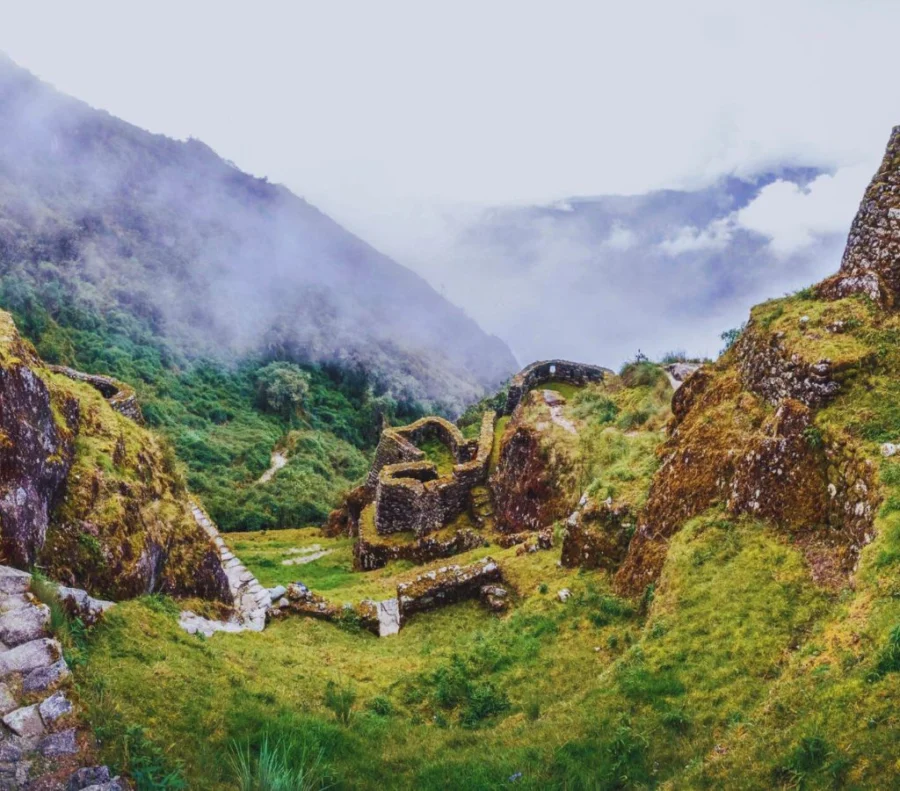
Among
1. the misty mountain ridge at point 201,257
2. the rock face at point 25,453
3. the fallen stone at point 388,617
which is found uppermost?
the misty mountain ridge at point 201,257

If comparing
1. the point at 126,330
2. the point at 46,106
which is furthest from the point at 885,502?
the point at 46,106

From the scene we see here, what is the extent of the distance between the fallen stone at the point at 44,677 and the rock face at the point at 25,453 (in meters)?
2.64

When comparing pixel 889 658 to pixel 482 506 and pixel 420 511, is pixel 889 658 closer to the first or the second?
pixel 420 511

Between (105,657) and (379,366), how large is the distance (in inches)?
3482

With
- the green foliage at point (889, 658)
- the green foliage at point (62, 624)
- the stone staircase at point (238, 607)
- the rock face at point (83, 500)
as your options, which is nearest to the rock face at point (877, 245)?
the green foliage at point (889, 658)

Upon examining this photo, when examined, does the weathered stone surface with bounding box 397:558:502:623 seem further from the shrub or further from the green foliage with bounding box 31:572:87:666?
the green foliage with bounding box 31:572:87:666

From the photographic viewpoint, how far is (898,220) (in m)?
10.3

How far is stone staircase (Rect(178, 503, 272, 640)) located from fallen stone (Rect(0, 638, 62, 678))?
10.8 feet

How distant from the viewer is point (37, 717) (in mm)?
5223

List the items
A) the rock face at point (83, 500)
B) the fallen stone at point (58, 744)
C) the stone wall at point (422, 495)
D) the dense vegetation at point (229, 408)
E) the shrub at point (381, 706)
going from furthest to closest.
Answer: the dense vegetation at point (229, 408)
the stone wall at point (422, 495)
the rock face at point (83, 500)
the shrub at point (381, 706)
the fallen stone at point (58, 744)

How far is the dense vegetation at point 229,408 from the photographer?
132ft

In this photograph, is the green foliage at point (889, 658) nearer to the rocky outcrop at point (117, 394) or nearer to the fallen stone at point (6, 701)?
the fallen stone at point (6, 701)

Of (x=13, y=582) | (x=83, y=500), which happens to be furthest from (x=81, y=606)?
(x=83, y=500)

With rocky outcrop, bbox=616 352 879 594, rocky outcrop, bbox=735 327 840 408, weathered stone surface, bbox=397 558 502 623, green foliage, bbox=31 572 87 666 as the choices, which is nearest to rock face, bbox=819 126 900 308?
rocky outcrop, bbox=735 327 840 408
